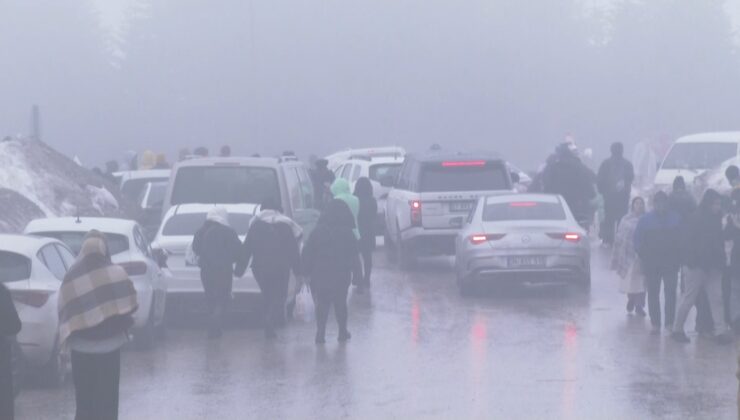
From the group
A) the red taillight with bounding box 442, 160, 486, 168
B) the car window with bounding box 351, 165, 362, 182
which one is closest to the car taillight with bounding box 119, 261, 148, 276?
the red taillight with bounding box 442, 160, 486, 168

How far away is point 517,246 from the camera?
20.6 m

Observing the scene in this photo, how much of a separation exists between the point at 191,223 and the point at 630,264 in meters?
5.61

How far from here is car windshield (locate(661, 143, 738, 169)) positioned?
2934 cm

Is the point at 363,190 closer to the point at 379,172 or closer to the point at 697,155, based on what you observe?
the point at 379,172

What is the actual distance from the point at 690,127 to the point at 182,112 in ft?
91.6

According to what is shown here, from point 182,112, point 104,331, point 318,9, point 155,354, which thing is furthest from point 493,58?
point 104,331

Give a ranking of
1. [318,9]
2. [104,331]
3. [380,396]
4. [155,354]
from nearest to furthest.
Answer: [104,331], [380,396], [155,354], [318,9]

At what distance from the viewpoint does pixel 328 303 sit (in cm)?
1675

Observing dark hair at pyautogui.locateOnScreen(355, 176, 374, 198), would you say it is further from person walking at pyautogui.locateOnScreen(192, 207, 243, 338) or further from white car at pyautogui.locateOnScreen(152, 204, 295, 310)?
person walking at pyautogui.locateOnScreen(192, 207, 243, 338)

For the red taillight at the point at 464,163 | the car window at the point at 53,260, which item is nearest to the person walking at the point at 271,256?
the car window at the point at 53,260

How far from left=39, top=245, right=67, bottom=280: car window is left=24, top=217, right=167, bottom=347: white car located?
157cm

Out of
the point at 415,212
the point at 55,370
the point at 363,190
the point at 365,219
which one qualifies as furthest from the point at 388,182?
the point at 55,370

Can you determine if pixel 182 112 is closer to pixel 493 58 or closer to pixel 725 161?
pixel 493 58

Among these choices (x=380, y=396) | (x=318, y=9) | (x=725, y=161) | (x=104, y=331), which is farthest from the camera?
(x=318, y=9)
